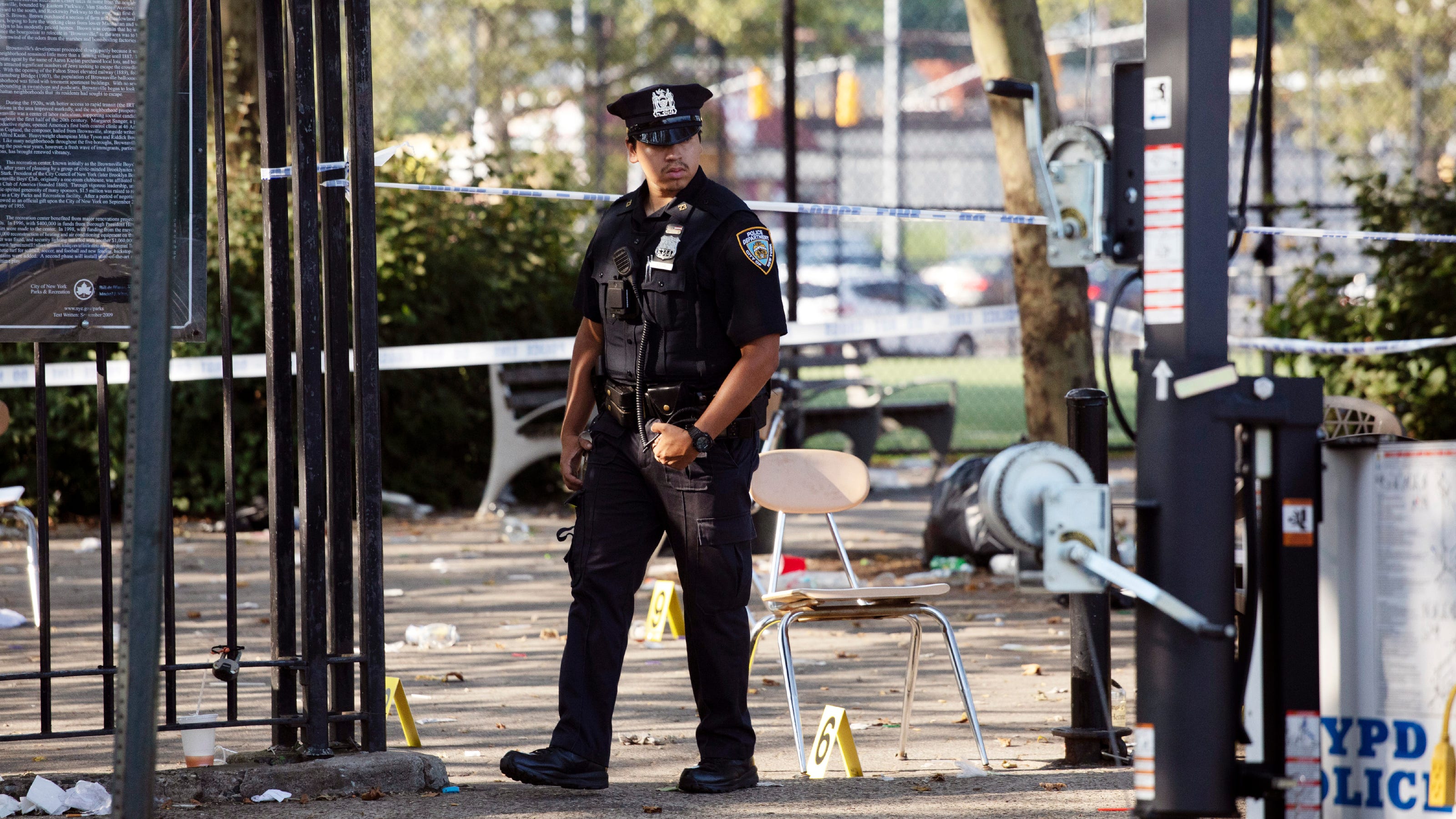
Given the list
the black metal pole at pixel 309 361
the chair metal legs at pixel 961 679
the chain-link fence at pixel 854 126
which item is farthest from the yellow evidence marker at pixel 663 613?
the chain-link fence at pixel 854 126

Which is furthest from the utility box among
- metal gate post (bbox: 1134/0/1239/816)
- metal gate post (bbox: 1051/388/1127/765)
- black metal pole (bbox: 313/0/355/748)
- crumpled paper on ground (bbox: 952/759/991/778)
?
black metal pole (bbox: 313/0/355/748)

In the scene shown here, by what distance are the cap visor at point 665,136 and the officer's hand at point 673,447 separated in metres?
0.78

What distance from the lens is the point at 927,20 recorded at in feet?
102

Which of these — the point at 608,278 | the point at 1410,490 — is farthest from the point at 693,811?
the point at 1410,490

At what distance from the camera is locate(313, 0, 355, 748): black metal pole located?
4.34 m

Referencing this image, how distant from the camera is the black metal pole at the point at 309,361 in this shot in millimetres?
4258

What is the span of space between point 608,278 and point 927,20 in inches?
1099

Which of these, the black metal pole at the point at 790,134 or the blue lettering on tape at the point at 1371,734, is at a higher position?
the black metal pole at the point at 790,134

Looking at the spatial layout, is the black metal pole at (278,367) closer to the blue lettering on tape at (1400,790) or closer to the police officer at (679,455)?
the police officer at (679,455)

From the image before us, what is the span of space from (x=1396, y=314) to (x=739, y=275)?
6.88 m

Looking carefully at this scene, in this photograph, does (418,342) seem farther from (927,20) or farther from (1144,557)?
(927,20)

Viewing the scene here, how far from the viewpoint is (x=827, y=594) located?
4.54 meters

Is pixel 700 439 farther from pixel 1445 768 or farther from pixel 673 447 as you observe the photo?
pixel 1445 768

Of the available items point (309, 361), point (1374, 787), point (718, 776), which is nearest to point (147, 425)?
point (309, 361)
